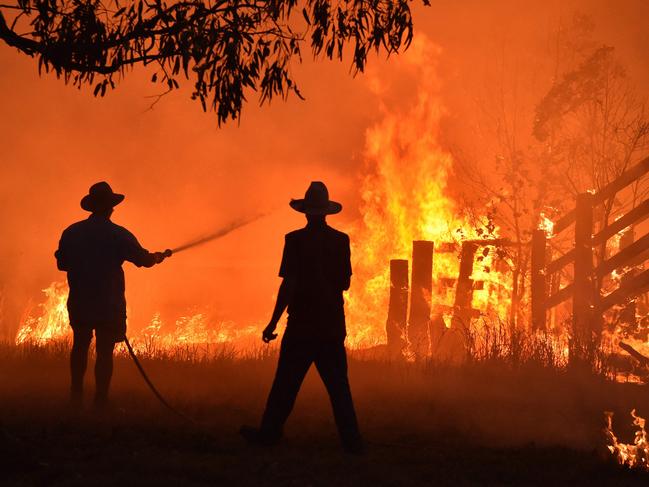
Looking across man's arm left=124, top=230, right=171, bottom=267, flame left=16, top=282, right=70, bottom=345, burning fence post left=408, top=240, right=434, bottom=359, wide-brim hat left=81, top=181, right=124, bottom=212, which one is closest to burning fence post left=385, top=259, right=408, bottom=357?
burning fence post left=408, top=240, right=434, bottom=359

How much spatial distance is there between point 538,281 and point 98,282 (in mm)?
7391

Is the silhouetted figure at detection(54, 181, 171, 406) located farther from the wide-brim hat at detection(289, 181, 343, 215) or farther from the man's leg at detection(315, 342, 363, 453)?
the man's leg at detection(315, 342, 363, 453)

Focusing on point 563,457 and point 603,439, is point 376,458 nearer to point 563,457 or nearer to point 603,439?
point 563,457

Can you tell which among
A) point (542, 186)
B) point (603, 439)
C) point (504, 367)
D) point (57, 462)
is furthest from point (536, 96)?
point (57, 462)

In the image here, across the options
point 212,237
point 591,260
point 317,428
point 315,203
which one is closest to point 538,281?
point 591,260

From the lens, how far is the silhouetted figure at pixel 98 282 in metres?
7.84

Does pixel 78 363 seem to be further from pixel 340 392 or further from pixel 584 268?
pixel 584 268

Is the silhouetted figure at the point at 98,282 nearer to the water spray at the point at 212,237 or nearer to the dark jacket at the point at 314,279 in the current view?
the water spray at the point at 212,237

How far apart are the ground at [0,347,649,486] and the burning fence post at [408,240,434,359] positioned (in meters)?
1.35

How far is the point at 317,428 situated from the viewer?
7.73 m

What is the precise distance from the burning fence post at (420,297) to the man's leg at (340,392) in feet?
19.7

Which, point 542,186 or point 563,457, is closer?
point 563,457

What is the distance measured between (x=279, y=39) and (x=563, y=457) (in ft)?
15.5

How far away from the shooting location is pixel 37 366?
10750mm
